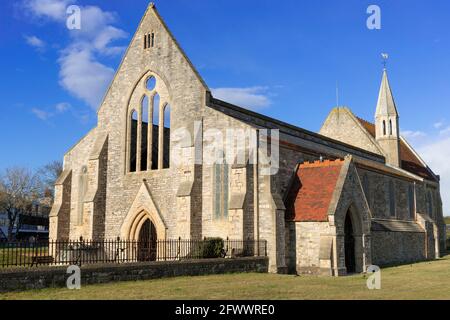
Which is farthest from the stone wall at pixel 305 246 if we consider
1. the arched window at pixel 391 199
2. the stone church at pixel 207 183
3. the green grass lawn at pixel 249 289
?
the arched window at pixel 391 199

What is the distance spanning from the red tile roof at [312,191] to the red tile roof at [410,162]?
2393 cm

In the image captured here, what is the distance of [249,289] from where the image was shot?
53.5 feet

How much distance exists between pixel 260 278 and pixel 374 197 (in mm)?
16943

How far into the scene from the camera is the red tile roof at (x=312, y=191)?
24.4 m

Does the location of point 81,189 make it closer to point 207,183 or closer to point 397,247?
point 207,183

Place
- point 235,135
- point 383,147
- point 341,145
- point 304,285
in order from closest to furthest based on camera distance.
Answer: point 304,285 → point 235,135 → point 341,145 → point 383,147

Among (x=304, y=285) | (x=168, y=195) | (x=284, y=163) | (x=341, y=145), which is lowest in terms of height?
(x=304, y=285)

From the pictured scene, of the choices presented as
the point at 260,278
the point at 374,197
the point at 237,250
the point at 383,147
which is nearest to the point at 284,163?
the point at 237,250

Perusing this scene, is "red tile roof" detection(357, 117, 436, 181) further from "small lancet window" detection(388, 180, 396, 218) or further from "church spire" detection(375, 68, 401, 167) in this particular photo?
"small lancet window" detection(388, 180, 396, 218)

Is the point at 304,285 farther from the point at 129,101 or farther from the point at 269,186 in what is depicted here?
the point at 129,101

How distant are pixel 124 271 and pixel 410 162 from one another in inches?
1587

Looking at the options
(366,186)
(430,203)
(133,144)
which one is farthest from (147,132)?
(430,203)

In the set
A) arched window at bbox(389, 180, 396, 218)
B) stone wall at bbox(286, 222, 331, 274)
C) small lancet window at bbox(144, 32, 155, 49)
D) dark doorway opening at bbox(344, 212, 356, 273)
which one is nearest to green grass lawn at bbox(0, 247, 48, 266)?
stone wall at bbox(286, 222, 331, 274)

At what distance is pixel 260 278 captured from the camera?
20188 mm
